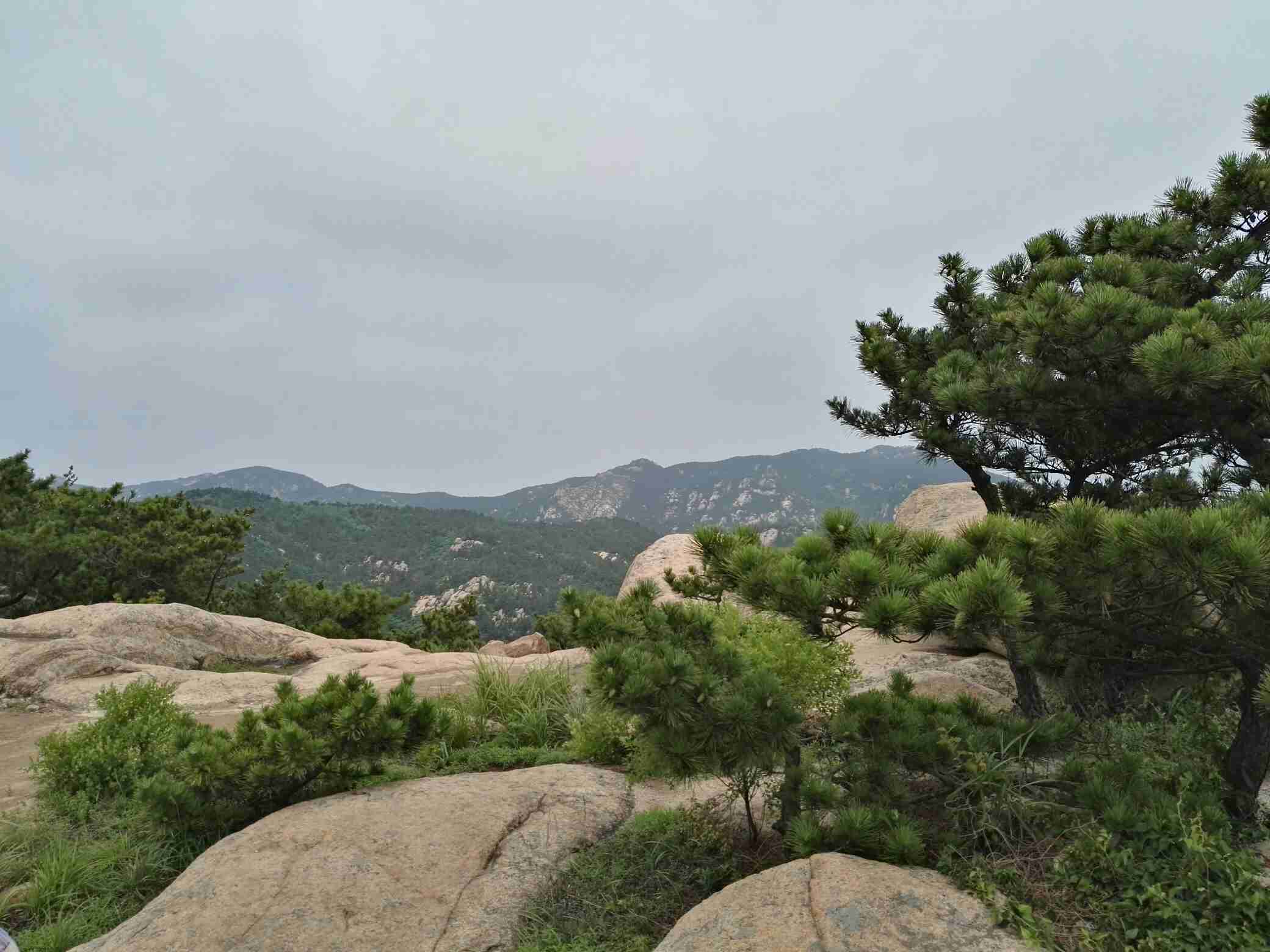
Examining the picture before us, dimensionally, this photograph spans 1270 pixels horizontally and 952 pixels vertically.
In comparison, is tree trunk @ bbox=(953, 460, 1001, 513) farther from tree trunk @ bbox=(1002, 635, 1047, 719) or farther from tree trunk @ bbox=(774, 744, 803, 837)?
tree trunk @ bbox=(774, 744, 803, 837)

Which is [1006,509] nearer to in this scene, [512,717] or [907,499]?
[512,717]

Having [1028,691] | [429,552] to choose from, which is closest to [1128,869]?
[1028,691]

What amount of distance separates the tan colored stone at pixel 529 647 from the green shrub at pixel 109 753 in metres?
14.1

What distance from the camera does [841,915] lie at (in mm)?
3479

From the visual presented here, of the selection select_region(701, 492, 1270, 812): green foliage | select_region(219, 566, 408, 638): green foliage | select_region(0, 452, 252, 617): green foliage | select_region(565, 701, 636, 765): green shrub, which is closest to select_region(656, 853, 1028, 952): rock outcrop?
select_region(701, 492, 1270, 812): green foliage

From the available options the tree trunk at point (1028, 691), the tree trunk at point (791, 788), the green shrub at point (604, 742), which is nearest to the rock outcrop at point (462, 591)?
the green shrub at point (604, 742)

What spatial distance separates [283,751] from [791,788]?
12.5 feet

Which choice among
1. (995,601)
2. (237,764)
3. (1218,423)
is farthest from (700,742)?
(1218,423)

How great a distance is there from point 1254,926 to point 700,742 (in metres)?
2.73

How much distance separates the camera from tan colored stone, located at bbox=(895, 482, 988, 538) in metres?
12.8

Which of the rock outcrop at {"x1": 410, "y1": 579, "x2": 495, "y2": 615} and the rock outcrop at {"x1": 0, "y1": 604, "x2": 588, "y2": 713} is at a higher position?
the rock outcrop at {"x1": 0, "y1": 604, "x2": 588, "y2": 713}

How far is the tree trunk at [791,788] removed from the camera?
15.1 feet

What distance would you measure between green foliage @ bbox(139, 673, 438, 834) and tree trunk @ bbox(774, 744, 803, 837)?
9.64 feet

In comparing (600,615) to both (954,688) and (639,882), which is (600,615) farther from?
(954,688)
